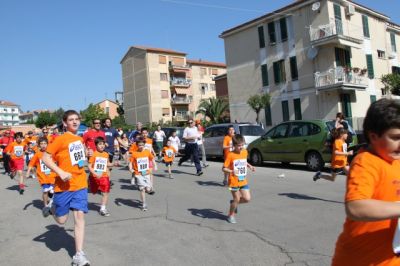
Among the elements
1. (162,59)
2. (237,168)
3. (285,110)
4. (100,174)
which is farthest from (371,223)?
(162,59)

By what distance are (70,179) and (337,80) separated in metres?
26.1

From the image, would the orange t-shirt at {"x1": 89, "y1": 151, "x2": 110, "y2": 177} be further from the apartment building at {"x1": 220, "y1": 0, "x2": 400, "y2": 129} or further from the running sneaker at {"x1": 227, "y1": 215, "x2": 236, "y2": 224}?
the apartment building at {"x1": 220, "y1": 0, "x2": 400, "y2": 129}

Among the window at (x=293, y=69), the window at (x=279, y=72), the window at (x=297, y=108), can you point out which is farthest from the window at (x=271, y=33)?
the window at (x=297, y=108)

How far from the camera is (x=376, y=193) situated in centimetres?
202

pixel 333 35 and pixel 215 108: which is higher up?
pixel 333 35

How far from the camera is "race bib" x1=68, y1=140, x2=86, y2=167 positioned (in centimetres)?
529

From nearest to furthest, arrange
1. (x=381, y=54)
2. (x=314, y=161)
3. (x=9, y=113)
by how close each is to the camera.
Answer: (x=314, y=161)
(x=381, y=54)
(x=9, y=113)

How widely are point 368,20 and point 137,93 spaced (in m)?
37.8

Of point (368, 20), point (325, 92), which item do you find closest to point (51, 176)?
point (325, 92)

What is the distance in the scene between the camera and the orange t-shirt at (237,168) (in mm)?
6773

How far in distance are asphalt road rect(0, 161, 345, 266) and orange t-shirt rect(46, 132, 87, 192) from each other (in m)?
0.94

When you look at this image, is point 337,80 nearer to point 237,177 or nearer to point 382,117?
point 237,177

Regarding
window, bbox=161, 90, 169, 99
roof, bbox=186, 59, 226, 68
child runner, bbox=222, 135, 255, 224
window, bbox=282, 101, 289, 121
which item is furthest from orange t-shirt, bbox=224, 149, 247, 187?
roof, bbox=186, 59, 226, 68

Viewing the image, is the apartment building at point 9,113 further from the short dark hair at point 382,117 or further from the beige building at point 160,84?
the short dark hair at point 382,117
